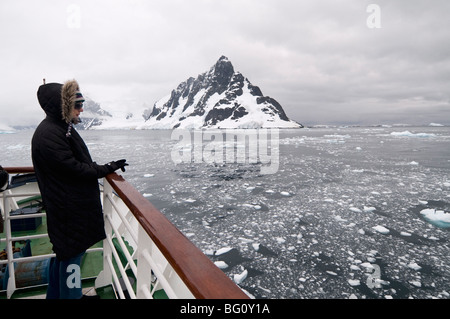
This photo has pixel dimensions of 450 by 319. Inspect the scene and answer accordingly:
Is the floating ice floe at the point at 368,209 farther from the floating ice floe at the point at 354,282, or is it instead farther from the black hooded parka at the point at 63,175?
the black hooded parka at the point at 63,175

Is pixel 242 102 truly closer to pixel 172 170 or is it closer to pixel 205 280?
pixel 172 170

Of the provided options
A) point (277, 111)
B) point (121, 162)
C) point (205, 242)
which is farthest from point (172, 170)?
point (277, 111)

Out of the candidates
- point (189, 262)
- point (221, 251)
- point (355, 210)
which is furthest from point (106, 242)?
point (355, 210)

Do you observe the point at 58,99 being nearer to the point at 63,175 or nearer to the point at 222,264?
the point at 63,175

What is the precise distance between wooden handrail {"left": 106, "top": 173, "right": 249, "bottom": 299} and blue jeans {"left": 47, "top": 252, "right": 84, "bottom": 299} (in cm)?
96

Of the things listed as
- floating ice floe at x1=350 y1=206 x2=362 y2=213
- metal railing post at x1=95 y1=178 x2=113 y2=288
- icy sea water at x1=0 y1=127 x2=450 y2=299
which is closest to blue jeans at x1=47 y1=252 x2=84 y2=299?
metal railing post at x1=95 y1=178 x2=113 y2=288

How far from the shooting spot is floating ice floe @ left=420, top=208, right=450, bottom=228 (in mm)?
6804

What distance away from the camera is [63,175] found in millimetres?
1759

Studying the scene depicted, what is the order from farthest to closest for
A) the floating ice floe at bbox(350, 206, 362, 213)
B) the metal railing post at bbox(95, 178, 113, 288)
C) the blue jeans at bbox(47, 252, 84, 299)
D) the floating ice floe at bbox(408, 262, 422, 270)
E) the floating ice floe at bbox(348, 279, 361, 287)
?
the floating ice floe at bbox(350, 206, 362, 213) < the floating ice floe at bbox(408, 262, 422, 270) < the floating ice floe at bbox(348, 279, 361, 287) < the metal railing post at bbox(95, 178, 113, 288) < the blue jeans at bbox(47, 252, 84, 299)

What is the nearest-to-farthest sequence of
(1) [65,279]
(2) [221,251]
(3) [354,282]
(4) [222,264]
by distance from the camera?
(1) [65,279]
(3) [354,282]
(4) [222,264]
(2) [221,251]

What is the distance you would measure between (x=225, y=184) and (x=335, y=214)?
5.52 metres

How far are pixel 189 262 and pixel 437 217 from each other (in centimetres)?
869

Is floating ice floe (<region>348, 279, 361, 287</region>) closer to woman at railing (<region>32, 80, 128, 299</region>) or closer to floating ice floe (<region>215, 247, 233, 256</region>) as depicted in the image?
floating ice floe (<region>215, 247, 233, 256</region>)
